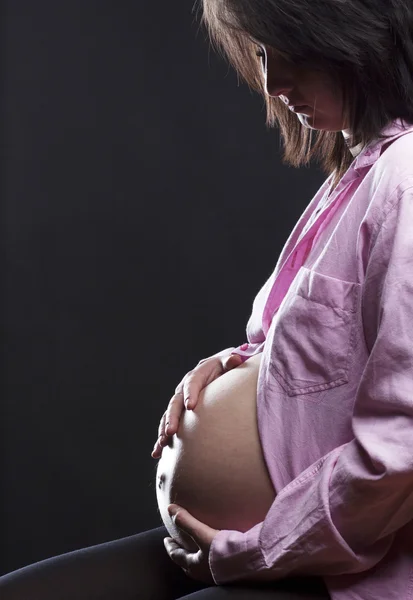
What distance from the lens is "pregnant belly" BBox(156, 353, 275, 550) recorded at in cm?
102

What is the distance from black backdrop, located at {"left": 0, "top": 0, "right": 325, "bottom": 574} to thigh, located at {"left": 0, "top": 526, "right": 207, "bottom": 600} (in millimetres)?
1058

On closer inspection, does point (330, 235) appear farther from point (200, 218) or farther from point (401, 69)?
point (200, 218)

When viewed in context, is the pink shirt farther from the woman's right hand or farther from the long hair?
the woman's right hand

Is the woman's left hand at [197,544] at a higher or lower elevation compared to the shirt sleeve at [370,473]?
lower

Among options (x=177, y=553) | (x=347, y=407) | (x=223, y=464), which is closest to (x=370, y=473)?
(x=347, y=407)

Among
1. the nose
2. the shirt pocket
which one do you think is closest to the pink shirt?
the shirt pocket

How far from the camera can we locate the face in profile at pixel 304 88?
1.05 meters

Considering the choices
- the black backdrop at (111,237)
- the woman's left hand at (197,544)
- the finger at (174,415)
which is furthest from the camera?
the black backdrop at (111,237)

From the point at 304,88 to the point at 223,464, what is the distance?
47 centimetres

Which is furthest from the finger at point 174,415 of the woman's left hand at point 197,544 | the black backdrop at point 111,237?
the black backdrop at point 111,237

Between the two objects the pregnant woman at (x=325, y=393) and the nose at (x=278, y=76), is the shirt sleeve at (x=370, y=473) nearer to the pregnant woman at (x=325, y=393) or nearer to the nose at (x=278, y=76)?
the pregnant woman at (x=325, y=393)

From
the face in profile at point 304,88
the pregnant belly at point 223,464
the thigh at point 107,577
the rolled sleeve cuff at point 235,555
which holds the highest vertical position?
the face in profile at point 304,88

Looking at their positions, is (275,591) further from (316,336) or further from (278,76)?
(278,76)

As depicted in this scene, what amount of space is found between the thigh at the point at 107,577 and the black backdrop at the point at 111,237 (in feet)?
3.47
